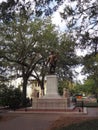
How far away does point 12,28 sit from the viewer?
1430 inches

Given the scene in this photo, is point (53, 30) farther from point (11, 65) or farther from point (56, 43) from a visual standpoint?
point (11, 65)

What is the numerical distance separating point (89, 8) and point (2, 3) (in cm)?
448

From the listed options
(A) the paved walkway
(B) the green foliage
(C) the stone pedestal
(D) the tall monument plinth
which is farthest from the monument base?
(A) the paved walkway

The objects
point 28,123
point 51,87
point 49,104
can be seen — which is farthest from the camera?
point 51,87

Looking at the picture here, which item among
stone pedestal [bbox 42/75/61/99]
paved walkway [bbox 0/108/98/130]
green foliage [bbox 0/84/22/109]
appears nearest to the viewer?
paved walkway [bbox 0/108/98/130]

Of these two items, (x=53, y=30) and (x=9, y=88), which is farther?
(x=53, y=30)

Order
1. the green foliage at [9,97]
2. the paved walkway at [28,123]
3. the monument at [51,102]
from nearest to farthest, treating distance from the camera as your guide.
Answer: the paved walkway at [28,123], the monument at [51,102], the green foliage at [9,97]

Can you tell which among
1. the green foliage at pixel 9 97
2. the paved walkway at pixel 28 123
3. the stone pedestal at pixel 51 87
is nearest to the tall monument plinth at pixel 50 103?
the stone pedestal at pixel 51 87

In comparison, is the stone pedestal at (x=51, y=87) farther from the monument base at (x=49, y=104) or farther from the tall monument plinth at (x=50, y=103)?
the monument base at (x=49, y=104)

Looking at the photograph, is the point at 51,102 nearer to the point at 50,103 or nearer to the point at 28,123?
the point at 50,103

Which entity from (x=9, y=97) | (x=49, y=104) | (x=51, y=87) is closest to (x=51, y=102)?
(x=49, y=104)

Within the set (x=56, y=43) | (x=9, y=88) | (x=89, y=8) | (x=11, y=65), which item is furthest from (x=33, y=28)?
(x=89, y=8)

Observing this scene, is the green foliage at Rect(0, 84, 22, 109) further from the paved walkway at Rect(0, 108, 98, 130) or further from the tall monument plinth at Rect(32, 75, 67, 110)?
the paved walkway at Rect(0, 108, 98, 130)

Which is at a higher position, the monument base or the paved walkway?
the monument base
